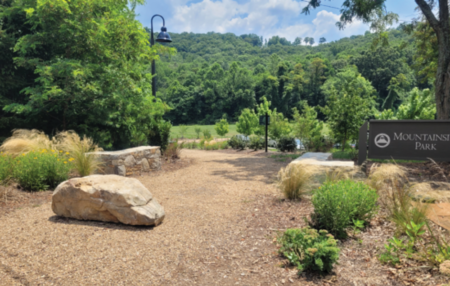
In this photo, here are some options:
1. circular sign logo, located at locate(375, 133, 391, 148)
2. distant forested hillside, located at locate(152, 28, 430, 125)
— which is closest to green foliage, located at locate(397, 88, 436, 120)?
circular sign logo, located at locate(375, 133, 391, 148)

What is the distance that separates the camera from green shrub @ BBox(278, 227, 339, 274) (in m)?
2.57

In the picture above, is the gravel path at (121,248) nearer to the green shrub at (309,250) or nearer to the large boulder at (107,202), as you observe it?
the large boulder at (107,202)

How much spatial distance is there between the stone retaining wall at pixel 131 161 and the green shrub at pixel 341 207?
4.73 metres

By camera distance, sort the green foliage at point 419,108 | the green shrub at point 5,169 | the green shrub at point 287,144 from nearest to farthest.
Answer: the green shrub at point 5,169 < the green shrub at point 287,144 < the green foliage at point 419,108

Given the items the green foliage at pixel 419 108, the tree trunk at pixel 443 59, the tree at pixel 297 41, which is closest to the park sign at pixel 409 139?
the tree trunk at pixel 443 59

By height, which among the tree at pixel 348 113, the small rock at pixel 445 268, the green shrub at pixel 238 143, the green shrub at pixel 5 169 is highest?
the tree at pixel 348 113

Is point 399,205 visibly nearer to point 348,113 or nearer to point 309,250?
point 309,250

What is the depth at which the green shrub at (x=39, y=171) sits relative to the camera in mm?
5324

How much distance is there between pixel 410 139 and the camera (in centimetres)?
573

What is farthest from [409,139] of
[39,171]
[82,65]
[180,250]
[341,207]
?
[82,65]

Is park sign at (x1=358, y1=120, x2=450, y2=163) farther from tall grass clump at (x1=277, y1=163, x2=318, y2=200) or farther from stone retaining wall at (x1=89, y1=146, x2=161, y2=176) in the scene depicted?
stone retaining wall at (x1=89, y1=146, x2=161, y2=176)

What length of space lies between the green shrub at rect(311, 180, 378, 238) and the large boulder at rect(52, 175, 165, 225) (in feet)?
6.80

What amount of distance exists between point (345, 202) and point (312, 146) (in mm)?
11559

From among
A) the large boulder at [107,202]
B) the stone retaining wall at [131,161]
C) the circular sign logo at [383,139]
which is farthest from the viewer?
the stone retaining wall at [131,161]
